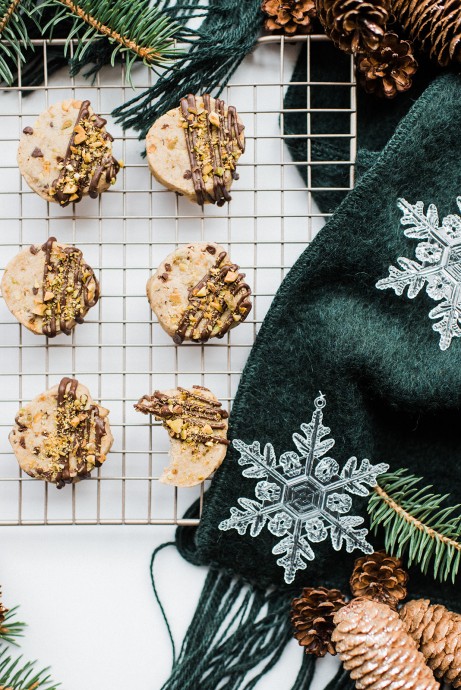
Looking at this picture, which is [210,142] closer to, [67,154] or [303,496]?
[67,154]

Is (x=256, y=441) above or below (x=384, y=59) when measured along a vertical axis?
below

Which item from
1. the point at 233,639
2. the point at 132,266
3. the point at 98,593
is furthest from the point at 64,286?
the point at 233,639

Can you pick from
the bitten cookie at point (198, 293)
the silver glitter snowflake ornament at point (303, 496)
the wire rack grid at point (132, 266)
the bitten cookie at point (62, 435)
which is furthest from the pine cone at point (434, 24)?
the bitten cookie at point (62, 435)

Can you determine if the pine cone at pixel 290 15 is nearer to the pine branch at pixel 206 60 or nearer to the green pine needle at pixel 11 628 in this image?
the pine branch at pixel 206 60

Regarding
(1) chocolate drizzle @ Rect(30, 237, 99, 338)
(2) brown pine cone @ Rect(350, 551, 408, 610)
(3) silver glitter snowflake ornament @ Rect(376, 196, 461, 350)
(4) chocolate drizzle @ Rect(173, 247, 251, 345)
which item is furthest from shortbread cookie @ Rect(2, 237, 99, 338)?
(2) brown pine cone @ Rect(350, 551, 408, 610)

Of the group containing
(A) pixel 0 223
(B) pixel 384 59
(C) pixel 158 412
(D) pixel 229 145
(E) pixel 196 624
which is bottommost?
(E) pixel 196 624

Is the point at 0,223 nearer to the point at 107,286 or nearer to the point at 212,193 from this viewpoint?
the point at 107,286

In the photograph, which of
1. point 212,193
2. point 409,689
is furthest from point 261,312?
point 409,689
